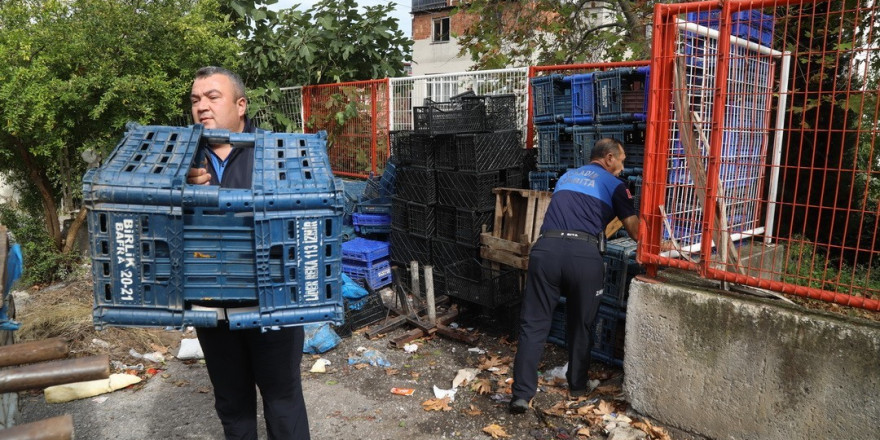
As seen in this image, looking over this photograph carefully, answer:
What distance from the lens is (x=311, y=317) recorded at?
241 centimetres

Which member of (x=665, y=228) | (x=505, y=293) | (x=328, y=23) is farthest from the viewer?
(x=328, y=23)

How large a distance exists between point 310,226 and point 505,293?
3.95 metres

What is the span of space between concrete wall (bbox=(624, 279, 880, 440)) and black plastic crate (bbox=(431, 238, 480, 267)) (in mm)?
2517

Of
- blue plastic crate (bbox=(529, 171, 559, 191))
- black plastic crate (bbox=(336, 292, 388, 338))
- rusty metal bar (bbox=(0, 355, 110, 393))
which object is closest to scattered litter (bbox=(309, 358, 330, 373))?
black plastic crate (bbox=(336, 292, 388, 338))

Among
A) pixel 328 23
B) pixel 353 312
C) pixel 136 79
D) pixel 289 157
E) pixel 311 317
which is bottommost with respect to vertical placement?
pixel 353 312

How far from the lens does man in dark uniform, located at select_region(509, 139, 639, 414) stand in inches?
179

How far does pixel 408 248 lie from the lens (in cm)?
747

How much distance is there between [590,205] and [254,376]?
2.79m

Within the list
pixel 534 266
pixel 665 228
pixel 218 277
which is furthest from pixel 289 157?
pixel 665 228

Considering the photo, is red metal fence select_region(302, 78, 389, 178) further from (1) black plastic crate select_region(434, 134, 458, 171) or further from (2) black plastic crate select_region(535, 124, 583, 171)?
(2) black plastic crate select_region(535, 124, 583, 171)

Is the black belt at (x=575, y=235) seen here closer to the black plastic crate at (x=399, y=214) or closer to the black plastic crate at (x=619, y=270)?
the black plastic crate at (x=619, y=270)

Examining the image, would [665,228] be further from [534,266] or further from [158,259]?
[158,259]

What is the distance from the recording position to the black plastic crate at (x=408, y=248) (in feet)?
23.7

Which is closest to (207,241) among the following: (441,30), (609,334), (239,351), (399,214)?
(239,351)
